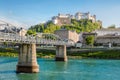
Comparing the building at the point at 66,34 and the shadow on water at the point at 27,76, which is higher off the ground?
the building at the point at 66,34

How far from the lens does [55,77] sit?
57.1 meters

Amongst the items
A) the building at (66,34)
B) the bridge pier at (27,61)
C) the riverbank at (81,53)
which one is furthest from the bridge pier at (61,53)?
the building at (66,34)

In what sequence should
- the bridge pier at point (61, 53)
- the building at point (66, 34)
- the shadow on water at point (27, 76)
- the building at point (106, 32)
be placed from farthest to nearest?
the building at point (106, 32) < the building at point (66, 34) < the bridge pier at point (61, 53) < the shadow on water at point (27, 76)

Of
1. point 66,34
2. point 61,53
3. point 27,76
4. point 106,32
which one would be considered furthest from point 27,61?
point 106,32

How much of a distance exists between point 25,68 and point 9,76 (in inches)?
292

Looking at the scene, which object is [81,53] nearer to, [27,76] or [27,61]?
[27,61]

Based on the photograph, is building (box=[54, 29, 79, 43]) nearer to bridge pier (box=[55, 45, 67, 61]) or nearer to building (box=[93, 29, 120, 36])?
building (box=[93, 29, 120, 36])

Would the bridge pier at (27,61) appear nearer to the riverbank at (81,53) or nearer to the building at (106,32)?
the riverbank at (81,53)

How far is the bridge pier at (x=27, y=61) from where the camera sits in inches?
2500

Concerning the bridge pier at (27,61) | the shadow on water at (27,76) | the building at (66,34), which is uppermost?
the building at (66,34)

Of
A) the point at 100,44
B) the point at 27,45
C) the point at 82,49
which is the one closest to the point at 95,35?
the point at 100,44

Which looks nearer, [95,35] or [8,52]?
[8,52]

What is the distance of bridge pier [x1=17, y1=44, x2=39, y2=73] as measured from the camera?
63.5 metres

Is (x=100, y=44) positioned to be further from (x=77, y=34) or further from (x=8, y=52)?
(x=8, y=52)
